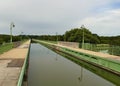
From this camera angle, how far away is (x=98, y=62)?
20.5 metres

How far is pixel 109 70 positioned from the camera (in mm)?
17406

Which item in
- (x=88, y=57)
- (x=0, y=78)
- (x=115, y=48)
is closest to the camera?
(x=0, y=78)

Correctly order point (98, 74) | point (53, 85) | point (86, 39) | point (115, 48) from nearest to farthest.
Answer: point (53, 85) → point (98, 74) → point (115, 48) → point (86, 39)

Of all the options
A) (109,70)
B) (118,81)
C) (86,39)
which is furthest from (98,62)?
(86,39)

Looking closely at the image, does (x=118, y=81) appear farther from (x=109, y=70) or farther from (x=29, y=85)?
(x=29, y=85)

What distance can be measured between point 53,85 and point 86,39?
60.8 metres

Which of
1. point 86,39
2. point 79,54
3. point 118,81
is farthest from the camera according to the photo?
point 86,39

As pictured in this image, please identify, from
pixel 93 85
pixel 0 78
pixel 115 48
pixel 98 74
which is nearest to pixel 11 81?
pixel 0 78

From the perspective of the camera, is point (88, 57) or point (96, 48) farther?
point (96, 48)

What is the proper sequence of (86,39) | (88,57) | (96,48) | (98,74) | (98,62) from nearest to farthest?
1. (98,74)
2. (98,62)
3. (88,57)
4. (96,48)
5. (86,39)

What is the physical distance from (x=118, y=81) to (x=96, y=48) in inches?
762

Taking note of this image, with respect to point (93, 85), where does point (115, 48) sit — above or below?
above

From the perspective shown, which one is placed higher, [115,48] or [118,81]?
[115,48]

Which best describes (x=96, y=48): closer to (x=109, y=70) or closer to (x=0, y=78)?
(x=109, y=70)
